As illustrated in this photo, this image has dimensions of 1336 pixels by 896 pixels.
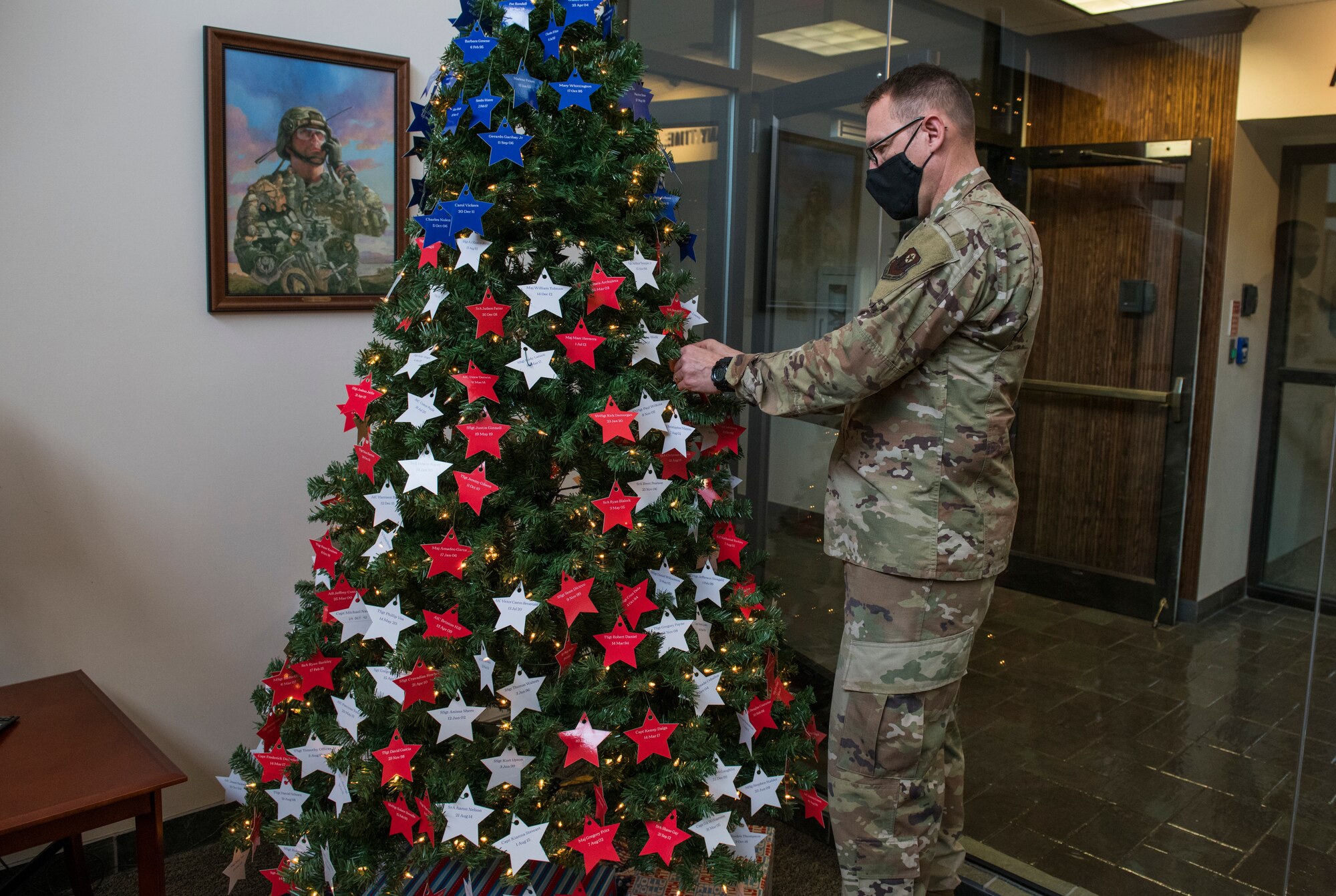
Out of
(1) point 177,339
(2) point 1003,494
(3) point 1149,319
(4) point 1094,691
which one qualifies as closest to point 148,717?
(1) point 177,339

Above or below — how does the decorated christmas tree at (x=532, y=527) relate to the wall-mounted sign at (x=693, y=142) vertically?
below

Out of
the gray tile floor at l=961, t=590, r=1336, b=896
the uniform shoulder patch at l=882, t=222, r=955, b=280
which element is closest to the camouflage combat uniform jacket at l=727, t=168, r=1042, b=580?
the uniform shoulder patch at l=882, t=222, r=955, b=280

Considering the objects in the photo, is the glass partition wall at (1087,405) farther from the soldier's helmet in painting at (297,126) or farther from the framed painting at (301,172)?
the soldier's helmet in painting at (297,126)

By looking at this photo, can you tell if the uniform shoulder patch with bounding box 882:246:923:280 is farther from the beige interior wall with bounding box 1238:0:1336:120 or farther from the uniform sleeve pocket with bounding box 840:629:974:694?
the beige interior wall with bounding box 1238:0:1336:120

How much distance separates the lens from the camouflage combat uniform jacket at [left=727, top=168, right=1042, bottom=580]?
1.77 metres

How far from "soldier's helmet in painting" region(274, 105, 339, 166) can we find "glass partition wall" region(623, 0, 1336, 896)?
0.98 metres

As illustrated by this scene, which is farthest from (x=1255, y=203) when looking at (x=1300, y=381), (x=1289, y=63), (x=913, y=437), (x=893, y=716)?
(x=893, y=716)

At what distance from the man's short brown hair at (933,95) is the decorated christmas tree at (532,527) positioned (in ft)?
1.63

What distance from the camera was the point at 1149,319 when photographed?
231 cm

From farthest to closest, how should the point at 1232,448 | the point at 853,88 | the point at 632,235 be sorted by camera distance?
the point at 853,88 → the point at 1232,448 → the point at 632,235

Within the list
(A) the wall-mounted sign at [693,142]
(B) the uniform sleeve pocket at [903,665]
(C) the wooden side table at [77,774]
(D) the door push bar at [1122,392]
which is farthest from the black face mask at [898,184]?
(C) the wooden side table at [77,774]

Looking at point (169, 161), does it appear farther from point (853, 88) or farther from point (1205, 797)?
point (1205, 797)

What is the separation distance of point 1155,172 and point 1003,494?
0.89 metres

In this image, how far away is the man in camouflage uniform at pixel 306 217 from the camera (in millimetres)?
2422
